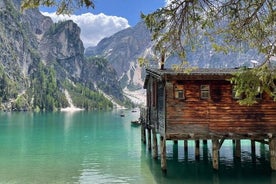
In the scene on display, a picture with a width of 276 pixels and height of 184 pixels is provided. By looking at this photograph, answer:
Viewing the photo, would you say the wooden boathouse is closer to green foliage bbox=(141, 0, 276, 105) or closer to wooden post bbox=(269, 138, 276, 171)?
wooden post bbox=(269, 138, 276, 171)

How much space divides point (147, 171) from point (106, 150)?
15063mm

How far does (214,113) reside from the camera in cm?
2783

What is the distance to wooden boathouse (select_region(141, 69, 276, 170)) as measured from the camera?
27.2m

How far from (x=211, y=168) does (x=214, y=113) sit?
5.41 meters

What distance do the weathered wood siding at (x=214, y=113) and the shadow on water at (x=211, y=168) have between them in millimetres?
3342

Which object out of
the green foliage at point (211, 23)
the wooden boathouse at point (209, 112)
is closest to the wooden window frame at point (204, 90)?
the wooden boathouse at point (209, 112)

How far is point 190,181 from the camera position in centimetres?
2589

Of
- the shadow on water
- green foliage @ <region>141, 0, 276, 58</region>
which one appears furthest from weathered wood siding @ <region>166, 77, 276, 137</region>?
green foliage @ <region>141, 0, 276, 58</region>

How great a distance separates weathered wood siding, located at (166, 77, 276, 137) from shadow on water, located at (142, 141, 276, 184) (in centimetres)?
334

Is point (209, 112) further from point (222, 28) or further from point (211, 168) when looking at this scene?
point (222, 28)

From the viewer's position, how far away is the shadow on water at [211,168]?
86.1 feet

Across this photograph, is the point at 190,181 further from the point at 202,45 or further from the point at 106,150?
the point at 106,150

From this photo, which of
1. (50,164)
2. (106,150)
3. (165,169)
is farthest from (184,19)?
(106,150)

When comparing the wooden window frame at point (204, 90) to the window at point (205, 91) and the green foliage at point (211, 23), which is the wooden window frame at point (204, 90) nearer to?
the window at point (205, 91)
